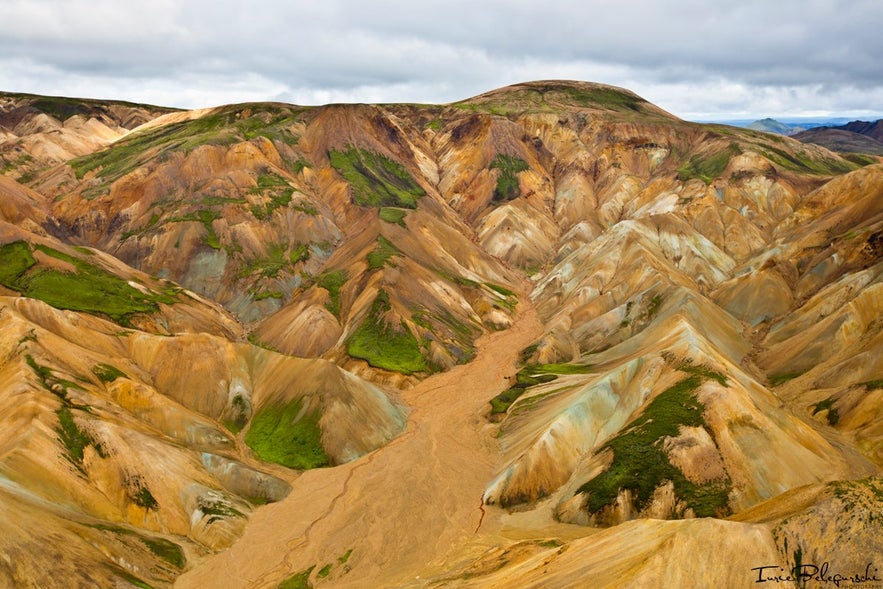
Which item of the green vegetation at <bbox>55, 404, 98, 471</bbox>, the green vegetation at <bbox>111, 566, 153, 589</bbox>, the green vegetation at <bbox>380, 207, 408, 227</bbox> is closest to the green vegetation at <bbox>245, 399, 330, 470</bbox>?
the green vegetation at <bbox>55, 404, 98, 471</bbox>

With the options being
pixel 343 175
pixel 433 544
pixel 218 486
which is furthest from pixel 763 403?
pixel 343 175

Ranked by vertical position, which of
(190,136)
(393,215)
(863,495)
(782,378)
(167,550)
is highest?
(190,136)

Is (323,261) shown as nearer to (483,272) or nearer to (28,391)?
(483,272)

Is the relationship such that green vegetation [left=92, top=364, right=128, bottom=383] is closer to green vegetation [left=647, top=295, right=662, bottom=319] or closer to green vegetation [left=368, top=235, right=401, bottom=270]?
green vegetation [left=368, top=235, right=401, bottom=270]

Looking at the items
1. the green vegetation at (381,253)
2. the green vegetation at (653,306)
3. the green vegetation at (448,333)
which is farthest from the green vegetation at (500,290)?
the green vegetation at (653,306)

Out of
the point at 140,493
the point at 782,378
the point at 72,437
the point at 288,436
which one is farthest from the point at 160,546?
the point at 782,378

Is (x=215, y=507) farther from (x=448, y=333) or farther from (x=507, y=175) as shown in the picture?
(x=507, y=175)

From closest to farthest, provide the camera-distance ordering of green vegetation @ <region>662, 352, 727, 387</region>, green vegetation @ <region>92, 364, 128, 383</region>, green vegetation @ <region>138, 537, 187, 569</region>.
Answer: green vegetation @ <region>138, 537, 187, 569</region> → green vegetation @ <region>662, 352, 727, 387</region> → green vegetation @ <region>92, 364, 128, 383</region>

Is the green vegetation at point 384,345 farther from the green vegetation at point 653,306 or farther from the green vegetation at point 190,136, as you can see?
the green vegetation at point 190,136
